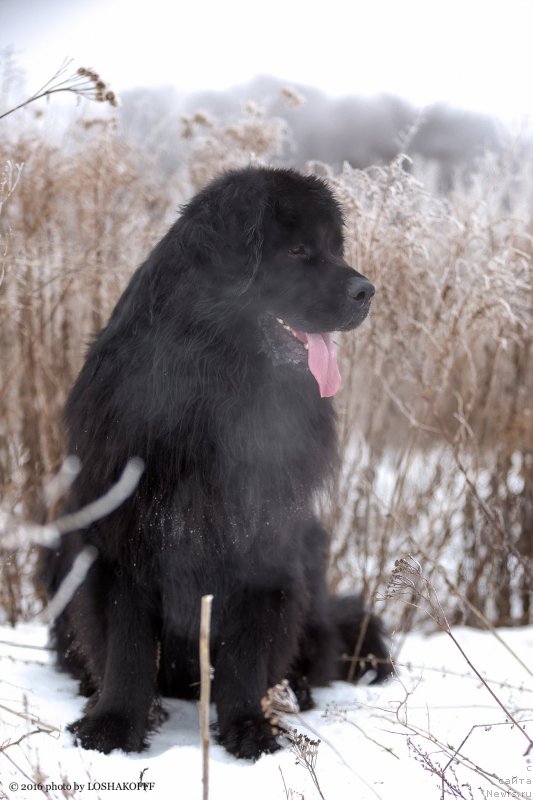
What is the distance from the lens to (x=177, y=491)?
2287 mm

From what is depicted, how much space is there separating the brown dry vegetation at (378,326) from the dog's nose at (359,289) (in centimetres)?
76

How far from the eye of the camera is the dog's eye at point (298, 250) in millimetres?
2461

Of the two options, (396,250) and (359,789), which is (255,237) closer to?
(396,250)

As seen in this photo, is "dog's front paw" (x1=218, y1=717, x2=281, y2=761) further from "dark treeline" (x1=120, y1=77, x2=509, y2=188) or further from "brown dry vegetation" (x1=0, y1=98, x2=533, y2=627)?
"dark treeline" (x1=120, y1=77, x2=509, y2=188)

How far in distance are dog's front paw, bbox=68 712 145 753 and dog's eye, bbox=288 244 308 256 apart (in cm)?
169

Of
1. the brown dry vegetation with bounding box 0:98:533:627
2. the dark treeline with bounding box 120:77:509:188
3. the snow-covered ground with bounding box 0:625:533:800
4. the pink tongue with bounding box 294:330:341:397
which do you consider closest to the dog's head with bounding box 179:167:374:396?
the pink tongue with bounding box 294:330:341:397

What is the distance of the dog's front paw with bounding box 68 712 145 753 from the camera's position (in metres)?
2.21

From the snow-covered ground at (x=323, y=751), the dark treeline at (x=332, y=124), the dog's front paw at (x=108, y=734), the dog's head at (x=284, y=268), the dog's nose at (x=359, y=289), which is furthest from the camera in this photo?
the dark treeline at (x=332, y=124)

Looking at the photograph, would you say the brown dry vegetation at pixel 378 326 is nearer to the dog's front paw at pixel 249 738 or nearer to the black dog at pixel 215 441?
the black dog at pixel 215 441

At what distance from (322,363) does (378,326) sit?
44.7 inches

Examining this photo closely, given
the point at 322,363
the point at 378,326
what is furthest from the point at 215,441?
the point at 378,326

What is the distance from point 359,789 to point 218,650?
698 mm

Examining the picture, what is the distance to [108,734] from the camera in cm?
224

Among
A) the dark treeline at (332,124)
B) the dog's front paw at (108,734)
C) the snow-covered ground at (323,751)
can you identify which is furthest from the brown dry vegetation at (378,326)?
the dog's front paw at (108,734)
